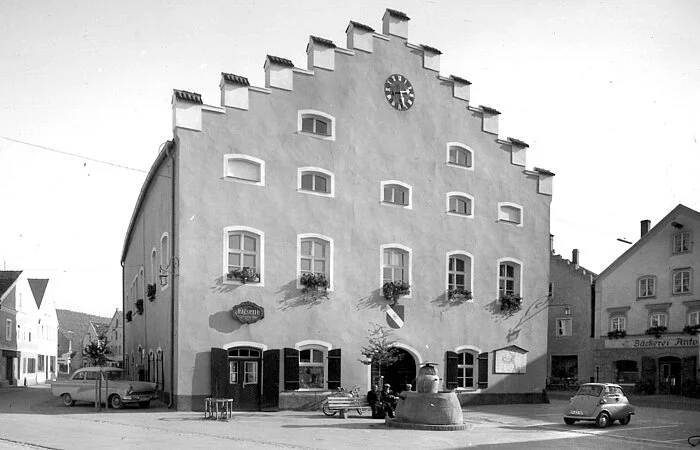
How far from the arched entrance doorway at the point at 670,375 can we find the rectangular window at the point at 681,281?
151 inches

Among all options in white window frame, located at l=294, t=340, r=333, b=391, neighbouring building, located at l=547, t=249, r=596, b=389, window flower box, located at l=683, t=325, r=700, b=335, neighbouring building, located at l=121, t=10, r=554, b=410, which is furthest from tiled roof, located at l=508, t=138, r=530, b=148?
neighbouring building, located at l=547, t=249, r=596, b=389

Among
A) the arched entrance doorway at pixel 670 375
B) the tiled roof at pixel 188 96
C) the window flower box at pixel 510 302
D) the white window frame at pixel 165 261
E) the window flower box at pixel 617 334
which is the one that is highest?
the tiled roof at pixel 188 96

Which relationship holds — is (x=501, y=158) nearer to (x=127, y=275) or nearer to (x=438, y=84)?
(x=438, y=84)

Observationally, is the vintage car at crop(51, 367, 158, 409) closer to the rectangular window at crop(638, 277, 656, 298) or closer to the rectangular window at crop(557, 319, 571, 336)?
the rectangular window at crop(638, 277, 656, 298)

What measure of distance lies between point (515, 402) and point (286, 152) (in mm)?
14162

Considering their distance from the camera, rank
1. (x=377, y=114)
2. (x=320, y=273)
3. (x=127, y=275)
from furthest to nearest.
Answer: (x=127, y=275) < (x=377, y=114) < (x=320, y=273)

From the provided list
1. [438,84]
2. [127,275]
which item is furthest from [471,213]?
[127,275]

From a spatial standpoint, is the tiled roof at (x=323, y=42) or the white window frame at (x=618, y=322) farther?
the white window frame at (x=618, y=322)

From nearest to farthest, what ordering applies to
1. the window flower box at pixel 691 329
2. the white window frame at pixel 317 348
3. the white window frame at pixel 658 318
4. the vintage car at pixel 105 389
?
the vintage car at pixel 105 389 < the white window frame at pixel 317 348 < the window flower box at pixel 691 329 < the white window frame at pixel 658 318

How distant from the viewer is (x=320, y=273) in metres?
28.8

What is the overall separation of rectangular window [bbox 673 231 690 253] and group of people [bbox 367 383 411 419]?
27.9m

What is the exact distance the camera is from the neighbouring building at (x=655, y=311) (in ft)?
147

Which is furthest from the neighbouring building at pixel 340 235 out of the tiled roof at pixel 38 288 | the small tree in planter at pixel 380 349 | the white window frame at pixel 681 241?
the tiled roof at pixel 38 288

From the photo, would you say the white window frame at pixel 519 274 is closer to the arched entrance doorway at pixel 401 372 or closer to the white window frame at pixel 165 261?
the arched entrance doorway at pixel 401 372
